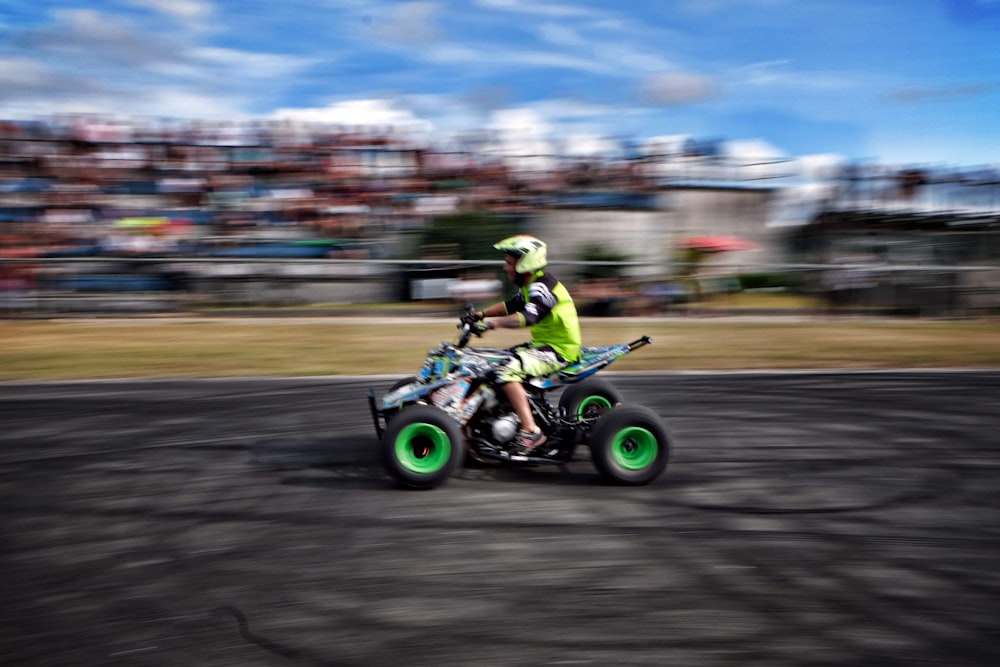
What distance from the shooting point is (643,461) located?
5.54m

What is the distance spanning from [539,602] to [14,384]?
26.8ft

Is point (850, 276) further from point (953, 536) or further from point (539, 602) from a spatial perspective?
point (539, 602)

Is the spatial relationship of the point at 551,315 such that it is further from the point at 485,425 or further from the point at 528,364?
the point at 485,425

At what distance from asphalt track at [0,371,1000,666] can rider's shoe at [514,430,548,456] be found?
0.63 feet

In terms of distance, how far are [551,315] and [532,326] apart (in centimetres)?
17

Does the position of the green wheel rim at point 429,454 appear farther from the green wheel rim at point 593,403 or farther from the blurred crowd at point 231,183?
the blurred crowd at point 231,183

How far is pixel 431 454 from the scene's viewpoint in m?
5.51

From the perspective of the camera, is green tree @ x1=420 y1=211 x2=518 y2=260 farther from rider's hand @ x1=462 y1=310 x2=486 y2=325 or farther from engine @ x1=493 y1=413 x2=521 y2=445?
engine @ x1=493 y1=413 x2=521 y2=445

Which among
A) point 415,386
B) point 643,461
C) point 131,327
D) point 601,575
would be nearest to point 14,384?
point 131,327

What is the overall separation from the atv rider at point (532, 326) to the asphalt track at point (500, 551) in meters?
0.45

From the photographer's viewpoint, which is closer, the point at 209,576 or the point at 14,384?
the point at 209,576

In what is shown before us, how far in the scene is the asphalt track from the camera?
3.44 meters

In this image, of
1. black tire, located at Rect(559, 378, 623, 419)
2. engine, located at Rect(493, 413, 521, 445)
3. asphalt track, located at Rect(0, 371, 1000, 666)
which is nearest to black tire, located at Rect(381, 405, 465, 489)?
asphalt track, located at Rect(0, 371, 1000, 666)

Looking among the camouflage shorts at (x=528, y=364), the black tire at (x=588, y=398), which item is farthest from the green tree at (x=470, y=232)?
the camouflage shorts at (x=528, y=364)
